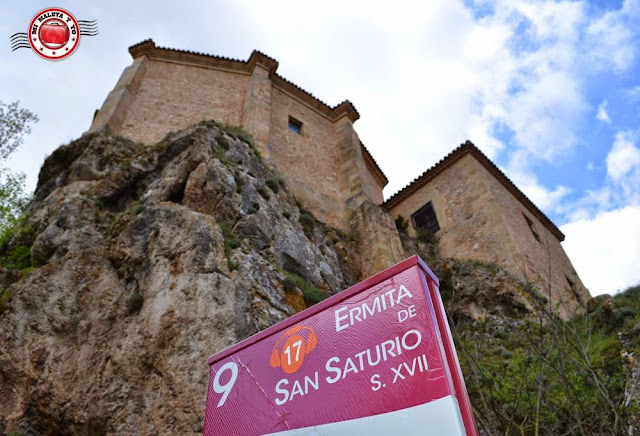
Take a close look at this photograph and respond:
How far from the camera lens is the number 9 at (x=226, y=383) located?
2564 mm

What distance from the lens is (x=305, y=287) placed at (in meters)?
8.05

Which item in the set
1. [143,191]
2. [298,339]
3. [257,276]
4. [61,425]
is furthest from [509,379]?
[143,191]

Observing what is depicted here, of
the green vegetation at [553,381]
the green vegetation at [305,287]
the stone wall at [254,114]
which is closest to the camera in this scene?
the green vegetation at [553,381]

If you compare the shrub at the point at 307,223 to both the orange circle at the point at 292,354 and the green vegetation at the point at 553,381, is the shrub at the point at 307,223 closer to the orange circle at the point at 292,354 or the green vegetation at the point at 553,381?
the green vegetation at the point at 553,381

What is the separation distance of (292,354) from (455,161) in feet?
49.2

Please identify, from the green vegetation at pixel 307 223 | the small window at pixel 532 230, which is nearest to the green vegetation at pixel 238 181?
the green vegetation at pixel 307 223

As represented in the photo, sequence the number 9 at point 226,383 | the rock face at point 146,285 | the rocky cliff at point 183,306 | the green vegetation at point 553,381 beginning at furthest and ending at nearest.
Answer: the rock face at point 146,285
the rocky cliff at point 183,306
the green vegetation at point 553,381
the number 9 at point 226,383

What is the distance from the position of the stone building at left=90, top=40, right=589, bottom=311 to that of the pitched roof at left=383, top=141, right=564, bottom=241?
0.04 metres

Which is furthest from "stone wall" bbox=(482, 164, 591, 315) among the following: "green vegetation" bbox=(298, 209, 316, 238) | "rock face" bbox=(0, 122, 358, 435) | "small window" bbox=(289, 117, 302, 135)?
"small window" bbox=(289, 117, 302, 135)

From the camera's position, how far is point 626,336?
6.64 m

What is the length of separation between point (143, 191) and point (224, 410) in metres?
8.29

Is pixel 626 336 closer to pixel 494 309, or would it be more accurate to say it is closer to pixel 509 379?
pixel 509 379

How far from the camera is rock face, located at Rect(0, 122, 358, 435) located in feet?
18.2

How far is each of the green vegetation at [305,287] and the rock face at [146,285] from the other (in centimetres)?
4
